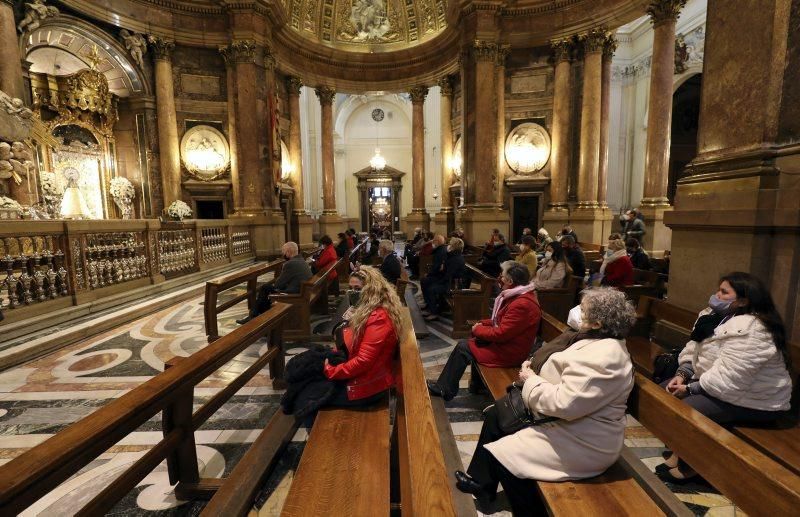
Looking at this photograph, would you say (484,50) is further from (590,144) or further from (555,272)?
(555,272)

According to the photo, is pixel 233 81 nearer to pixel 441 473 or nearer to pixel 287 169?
pixel 287 169

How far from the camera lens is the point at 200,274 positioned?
29.8 feet

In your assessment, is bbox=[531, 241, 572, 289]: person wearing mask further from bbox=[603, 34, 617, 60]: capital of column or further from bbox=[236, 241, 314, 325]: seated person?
bbox=[603, 34, 617, 60]: capital of column

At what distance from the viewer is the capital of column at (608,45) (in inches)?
473

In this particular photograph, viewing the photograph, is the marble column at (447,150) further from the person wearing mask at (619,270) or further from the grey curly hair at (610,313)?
the grey curly hair at (610,313)

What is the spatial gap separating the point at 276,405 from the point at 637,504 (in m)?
2.95

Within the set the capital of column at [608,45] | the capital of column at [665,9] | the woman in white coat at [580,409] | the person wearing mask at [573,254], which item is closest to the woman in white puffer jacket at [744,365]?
the woman in white coat at [580,409]

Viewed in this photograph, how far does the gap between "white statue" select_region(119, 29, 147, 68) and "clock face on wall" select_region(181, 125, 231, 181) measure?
239cm

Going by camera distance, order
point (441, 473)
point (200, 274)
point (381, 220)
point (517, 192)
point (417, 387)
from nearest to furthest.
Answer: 1. point (441, 473)
2. point (417, 387)
3. point (200, 274)
4. point (517, 192)
5. point (381, 220)

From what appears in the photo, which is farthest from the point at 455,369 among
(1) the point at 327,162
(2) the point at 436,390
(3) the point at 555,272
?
(1) the point at 327,162

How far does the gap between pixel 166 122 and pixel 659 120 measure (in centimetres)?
1535

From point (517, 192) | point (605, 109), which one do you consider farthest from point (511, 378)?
point (605, 109)

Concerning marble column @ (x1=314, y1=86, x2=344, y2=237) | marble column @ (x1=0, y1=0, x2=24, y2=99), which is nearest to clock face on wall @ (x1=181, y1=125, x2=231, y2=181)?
marble column @ (x1=0, y1=0, x2=24, y2=99)

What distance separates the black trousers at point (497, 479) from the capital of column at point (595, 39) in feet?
44.5
